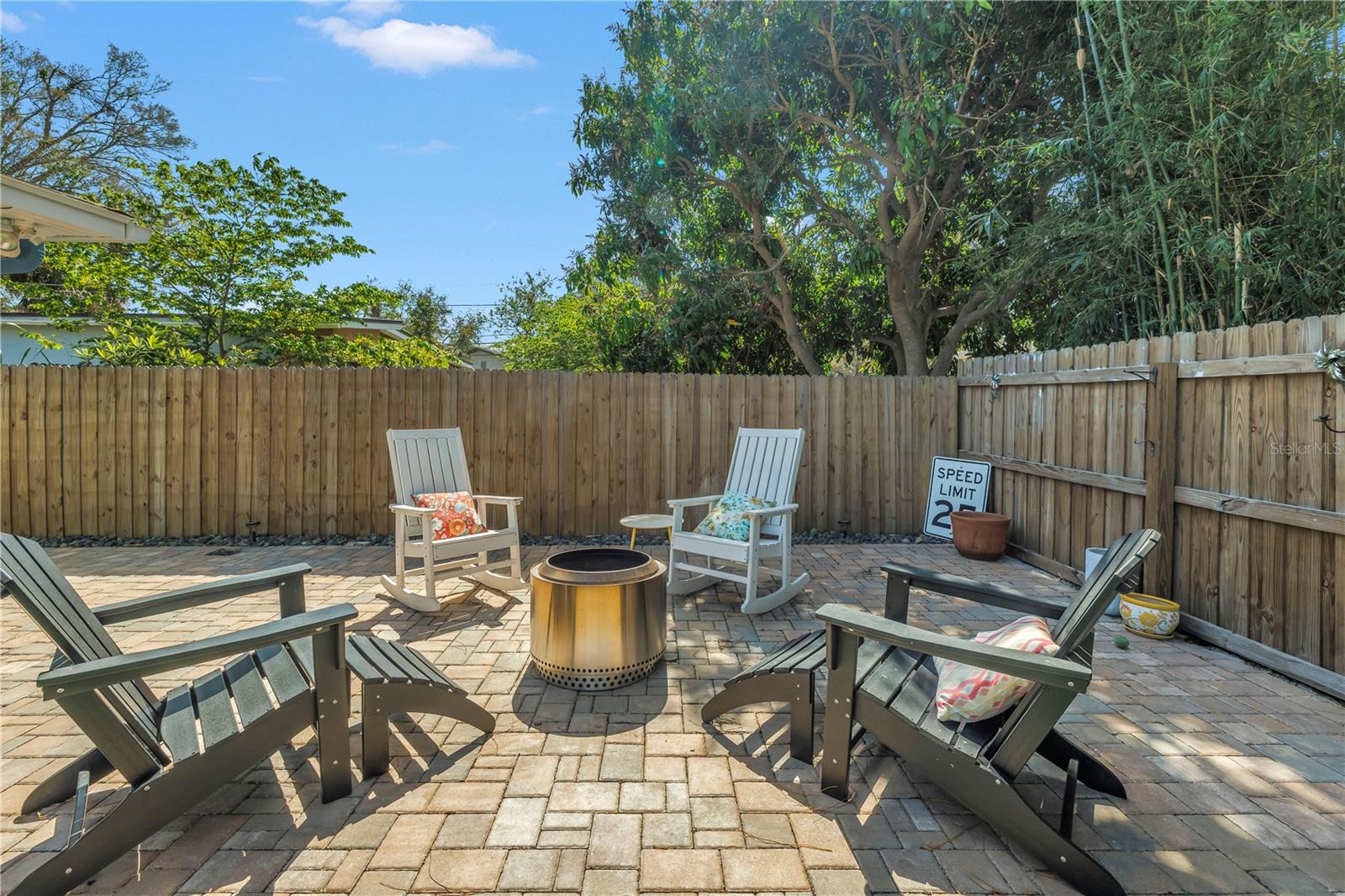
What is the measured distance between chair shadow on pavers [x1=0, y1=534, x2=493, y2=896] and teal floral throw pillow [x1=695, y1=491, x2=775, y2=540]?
6.62ft

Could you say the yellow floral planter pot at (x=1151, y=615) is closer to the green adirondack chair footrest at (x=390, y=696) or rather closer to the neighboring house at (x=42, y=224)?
the green adirondack chair footrest at (x=390, y=696)

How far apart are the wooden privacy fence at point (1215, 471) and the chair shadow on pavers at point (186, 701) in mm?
3589

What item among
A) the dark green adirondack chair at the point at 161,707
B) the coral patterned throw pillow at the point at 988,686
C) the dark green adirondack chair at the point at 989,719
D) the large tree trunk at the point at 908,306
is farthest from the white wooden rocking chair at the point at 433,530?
the large tree trunk at the point at 908,306

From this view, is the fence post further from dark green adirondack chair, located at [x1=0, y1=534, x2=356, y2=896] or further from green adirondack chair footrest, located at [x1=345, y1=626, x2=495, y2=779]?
dark green adirondack chair, located at [x1=0, y1=534, x2=356, y2=896]

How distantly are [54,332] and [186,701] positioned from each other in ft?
42.5

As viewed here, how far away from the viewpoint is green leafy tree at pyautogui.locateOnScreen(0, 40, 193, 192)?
11547 mm

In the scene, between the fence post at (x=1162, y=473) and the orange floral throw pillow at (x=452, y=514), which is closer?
the fence post at (x=1162, y=473)

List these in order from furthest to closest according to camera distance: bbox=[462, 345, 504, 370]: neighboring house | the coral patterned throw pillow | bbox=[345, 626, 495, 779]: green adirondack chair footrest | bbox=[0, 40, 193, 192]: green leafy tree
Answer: bbox=[462, 345, 504, 370]: neighboring house, bbox=[0, 40, 193, 192]: green leafy tree, bbox=[345, 626, 495, 779]: green adirondack chair footrest, the coral patterned throw pillow

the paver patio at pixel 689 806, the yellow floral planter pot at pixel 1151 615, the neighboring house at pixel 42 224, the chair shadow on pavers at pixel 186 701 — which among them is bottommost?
the paver patio at pixel 689 806

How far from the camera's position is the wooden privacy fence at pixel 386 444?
5.57m

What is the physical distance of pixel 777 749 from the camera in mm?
2225

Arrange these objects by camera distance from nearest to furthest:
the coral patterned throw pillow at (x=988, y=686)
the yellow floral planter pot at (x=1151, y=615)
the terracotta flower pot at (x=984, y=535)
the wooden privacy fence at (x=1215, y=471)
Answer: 1. the coral patterned throw pillow at (x=988, y=686)
2. the wooden privacy fence at (x=1215, y=471)
3. the yellow floral planter pot at (x=1151, y=615)
4. the terracotta flower pot at (x=984, y=535)

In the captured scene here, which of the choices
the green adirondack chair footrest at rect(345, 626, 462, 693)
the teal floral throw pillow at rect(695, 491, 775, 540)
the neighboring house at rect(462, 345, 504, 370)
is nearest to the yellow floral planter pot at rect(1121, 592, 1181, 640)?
the teal floral throw pillow at rect(695, 491, 775, 540)

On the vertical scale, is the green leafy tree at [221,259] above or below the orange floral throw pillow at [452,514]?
above
